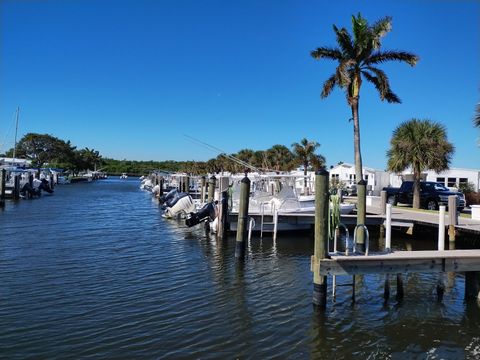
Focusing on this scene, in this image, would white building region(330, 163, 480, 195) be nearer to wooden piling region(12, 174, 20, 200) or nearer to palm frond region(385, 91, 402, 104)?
palm frond region(385, 91, 402, 104)

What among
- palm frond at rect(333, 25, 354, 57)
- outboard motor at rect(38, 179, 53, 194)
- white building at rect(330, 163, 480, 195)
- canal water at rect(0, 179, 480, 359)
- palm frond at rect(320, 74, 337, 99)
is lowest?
canal water at rect(0, 179, 480, 359)

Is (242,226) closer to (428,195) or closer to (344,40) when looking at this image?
(344,40)

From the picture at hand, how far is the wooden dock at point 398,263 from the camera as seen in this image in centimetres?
941

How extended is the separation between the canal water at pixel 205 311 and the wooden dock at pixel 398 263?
3.59 feet

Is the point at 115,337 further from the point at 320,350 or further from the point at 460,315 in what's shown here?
the point at 460,315

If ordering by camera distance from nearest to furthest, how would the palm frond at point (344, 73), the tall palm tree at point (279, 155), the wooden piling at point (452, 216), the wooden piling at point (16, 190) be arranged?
1. the wooden piling at point (452, 216)
2. the palm frond at point (344, 73)
3. the wooden piling at point (16, 190)
4. the tall palm tree at point (279, 155)

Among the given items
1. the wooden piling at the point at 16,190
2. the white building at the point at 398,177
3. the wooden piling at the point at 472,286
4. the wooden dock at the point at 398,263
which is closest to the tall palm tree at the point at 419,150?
the white building at the point at 398,177

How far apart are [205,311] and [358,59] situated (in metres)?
19.2

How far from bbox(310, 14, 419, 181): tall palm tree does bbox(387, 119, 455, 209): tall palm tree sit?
617cm

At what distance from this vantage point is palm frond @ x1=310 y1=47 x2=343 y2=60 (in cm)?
2527

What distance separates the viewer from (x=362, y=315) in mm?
9891

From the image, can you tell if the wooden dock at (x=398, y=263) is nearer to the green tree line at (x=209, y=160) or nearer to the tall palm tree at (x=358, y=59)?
the tall palm tree at (x=358, y=59)

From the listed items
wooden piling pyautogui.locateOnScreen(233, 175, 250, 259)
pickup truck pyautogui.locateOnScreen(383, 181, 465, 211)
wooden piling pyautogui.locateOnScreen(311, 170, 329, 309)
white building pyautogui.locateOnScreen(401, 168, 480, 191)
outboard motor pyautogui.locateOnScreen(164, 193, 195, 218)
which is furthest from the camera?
white building pyautogui.locateOnScreen(401, 168, 480, 191)

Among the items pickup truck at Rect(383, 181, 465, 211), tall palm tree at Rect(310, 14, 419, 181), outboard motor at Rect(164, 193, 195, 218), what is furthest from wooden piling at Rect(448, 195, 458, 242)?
outboard motor at Rect(164, 193, 195, 218)
